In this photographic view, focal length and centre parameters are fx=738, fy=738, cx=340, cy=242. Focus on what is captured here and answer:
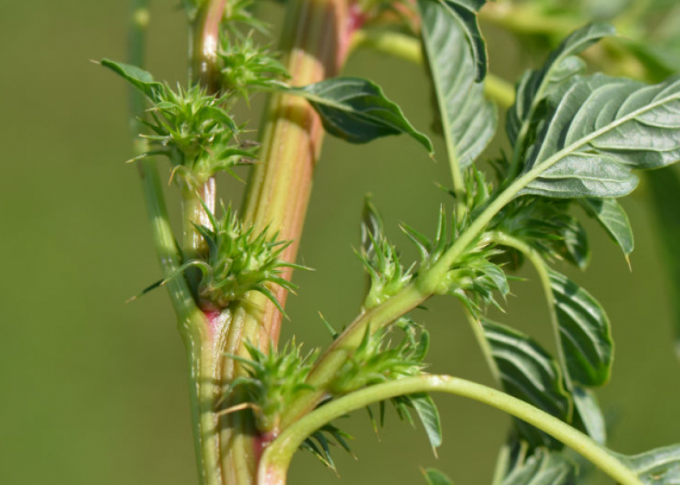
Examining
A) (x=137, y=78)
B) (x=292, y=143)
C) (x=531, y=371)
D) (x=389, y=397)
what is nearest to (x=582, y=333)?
(x=531, y=371)

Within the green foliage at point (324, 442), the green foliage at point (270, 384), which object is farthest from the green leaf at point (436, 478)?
the green foliage at point (270, 384)

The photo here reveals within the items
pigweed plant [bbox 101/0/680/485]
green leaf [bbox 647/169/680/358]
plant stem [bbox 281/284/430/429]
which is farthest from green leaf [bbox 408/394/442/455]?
green leaf [bbox 647/169/680/358]

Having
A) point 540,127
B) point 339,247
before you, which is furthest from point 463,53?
point 339,247

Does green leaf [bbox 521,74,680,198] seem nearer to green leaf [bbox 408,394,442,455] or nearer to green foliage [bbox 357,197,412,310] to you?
green foliage [bbox 357,197,412,310]

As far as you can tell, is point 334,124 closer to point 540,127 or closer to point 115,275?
point 540,127

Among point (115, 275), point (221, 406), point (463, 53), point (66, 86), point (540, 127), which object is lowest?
point (115, 275)

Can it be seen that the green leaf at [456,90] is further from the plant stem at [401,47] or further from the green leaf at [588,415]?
the green leaf at [588,415]
